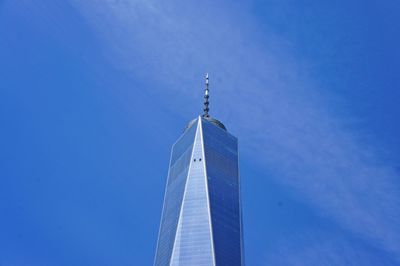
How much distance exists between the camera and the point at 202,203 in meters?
155

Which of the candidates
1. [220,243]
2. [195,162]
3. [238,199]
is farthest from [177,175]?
[220,243]

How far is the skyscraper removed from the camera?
147 m

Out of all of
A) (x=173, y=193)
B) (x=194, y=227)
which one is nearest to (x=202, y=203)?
Answer: (x=194, y=227)

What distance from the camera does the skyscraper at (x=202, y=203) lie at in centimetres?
14700

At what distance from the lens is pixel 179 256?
146 metres

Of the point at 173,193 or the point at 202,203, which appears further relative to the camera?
the point at 173,193

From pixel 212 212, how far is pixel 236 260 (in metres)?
13.8

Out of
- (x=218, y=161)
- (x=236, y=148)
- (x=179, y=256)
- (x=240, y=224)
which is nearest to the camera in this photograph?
(x=179, y=256)

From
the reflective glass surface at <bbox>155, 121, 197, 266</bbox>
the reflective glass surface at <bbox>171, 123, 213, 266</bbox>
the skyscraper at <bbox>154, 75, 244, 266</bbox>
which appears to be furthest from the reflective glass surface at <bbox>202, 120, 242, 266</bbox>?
the reflective glass surface at <bbox>155, 121, 197, 266</bbox>

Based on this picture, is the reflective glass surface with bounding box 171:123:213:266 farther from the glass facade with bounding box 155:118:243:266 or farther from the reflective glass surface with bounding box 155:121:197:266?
the reflective glass surface with bounding box 155:121:197:266

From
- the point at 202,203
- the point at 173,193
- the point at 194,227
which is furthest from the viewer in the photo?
the point at 173,193

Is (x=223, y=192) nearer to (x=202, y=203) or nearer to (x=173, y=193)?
(x=202, y=203)

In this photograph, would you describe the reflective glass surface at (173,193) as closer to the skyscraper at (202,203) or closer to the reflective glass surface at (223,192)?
the skyscraper at (202,203)

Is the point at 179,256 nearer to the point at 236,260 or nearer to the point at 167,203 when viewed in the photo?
the point at 236,260
